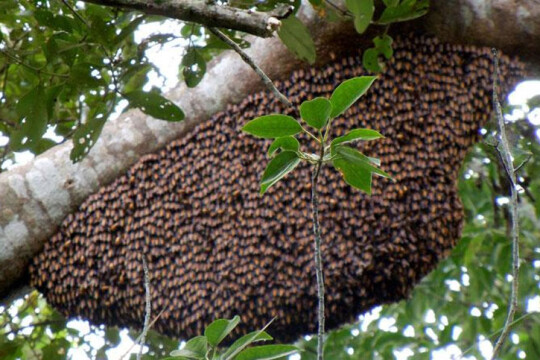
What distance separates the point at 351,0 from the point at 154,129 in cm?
138

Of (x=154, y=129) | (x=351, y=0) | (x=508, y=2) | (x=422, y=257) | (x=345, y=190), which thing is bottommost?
(x=422, y=257)

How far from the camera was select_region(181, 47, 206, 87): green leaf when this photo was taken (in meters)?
3.38

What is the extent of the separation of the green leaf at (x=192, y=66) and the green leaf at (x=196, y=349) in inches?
70.6

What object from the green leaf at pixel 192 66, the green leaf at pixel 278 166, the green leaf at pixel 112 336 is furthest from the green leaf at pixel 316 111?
the green leaf at pixel 112 336

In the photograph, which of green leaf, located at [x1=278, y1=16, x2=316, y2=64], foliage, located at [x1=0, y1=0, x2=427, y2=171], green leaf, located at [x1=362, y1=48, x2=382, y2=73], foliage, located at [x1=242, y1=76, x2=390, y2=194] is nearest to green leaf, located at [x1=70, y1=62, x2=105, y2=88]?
foliage, located at [x1=0, y1=0, x2=427, y2=171]

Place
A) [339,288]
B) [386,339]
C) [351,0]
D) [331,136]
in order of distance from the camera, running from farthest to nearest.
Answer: [386,339], [331,136], [339,288], [351,0]

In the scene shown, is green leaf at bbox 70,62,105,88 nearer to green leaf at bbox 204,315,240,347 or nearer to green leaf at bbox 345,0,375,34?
green leaf at bbox 345,0,375,34

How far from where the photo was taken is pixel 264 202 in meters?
3.71

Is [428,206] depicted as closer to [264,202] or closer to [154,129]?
[264,202]

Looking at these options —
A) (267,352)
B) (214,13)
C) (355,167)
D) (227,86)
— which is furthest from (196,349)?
(227,86)

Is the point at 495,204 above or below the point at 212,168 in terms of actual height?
below

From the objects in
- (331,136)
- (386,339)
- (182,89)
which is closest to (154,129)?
(182,89)

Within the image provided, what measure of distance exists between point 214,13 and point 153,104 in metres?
1.40

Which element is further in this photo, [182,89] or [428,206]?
[182,89]
